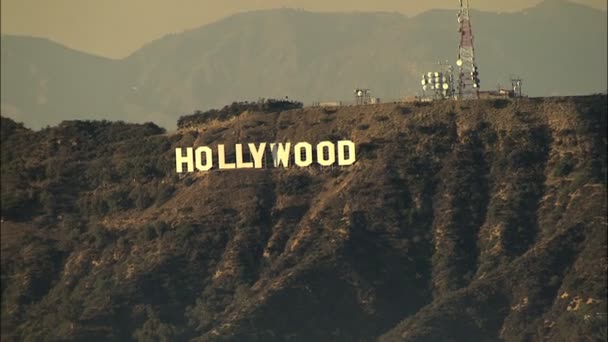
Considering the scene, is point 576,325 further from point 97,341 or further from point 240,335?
point 97,341

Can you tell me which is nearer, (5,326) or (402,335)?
(5,326)

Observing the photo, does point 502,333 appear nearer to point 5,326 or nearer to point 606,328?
point 606,328

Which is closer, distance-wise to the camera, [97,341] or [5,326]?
[5,326]

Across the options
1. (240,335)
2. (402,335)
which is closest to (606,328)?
(402,335)

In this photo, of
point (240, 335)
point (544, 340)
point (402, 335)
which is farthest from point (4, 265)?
point (544, 340)

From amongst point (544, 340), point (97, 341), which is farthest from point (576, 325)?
point (97, 341)

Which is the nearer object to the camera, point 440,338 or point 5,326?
point 5,326

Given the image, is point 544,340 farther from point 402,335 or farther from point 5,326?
point 5,326
